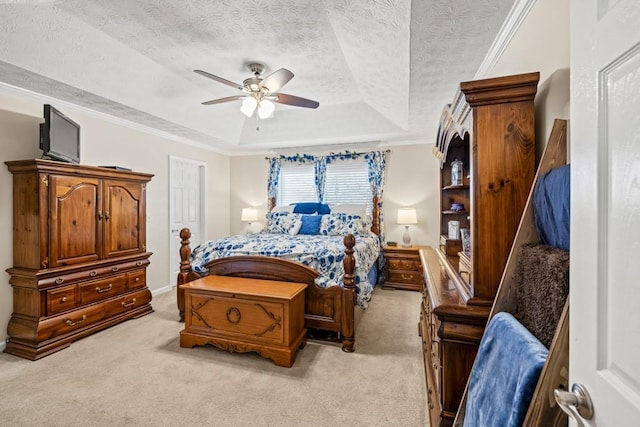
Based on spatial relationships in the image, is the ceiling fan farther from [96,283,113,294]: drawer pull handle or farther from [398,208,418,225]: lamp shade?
[398,208,418,225]: lamp shade

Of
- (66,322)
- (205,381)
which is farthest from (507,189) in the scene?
(66,322)

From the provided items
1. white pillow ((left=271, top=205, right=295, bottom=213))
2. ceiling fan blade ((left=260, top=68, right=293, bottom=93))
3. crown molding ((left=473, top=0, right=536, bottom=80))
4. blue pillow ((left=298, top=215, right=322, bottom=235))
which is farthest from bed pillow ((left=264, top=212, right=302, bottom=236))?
crown molding ((left=473, top=0, right=536, bottom=80))

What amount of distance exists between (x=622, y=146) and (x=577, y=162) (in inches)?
5.4

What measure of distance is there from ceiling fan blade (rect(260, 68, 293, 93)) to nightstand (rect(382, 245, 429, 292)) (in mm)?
2989

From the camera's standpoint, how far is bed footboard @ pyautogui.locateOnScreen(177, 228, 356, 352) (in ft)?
8.68

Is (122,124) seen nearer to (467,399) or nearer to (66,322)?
(66,322)

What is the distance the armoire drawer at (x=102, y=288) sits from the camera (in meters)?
2.87

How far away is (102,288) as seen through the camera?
3.02 m

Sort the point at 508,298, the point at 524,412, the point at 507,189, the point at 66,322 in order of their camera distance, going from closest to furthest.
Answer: the point at 524,412 < the point at 508,298 < the point at 507,189 < the point at 66,322

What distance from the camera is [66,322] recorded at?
268 cm

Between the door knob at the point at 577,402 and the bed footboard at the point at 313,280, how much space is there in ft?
6.75

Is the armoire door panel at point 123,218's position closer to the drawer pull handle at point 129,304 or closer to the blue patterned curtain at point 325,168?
the drawer pull handle at point 129,304

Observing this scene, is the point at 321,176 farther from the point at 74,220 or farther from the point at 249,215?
the point at 74,220

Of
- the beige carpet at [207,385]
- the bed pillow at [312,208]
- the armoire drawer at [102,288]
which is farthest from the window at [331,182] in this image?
the armoire drawer at [102,288]
